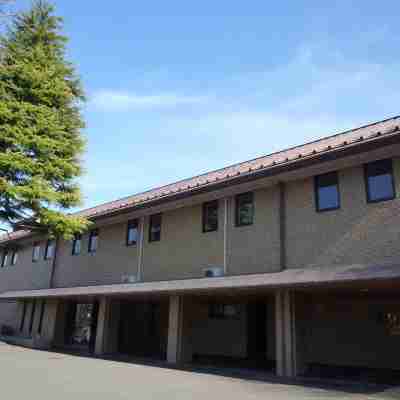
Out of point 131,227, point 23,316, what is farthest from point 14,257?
point 131,227

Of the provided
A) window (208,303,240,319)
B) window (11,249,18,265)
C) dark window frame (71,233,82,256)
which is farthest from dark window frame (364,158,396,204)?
window (11,249,18,265)

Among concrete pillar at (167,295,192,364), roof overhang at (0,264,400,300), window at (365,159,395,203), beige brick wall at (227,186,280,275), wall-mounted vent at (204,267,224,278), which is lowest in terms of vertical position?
concrete pillar at (167,295,192,364)

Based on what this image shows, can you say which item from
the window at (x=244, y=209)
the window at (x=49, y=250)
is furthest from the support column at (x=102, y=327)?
the window at (x=49, y=250)

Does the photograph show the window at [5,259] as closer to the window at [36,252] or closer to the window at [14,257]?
the window at [14,257]

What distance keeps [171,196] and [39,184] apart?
17.5 feet

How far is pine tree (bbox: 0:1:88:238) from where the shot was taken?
15.9 meters

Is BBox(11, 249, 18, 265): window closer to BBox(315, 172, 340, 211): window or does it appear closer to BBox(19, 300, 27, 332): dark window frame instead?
BBox(19, 300, 27, 332): dark window frame

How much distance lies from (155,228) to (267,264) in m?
5.96

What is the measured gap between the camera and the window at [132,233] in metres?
18.1

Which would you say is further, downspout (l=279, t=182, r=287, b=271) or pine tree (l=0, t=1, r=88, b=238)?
pine tree (l=0, t=1, r=88, b=238)

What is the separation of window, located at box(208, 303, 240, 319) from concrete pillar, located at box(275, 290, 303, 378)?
4.79 m

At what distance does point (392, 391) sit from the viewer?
29.5 ft

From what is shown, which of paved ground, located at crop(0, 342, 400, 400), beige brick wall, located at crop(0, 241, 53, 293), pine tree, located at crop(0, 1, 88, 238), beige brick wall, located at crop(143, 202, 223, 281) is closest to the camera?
paved ground, located at crop(0, 342, 400, 400)

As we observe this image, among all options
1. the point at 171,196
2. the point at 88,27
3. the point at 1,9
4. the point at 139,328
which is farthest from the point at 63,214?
the point at 1,9
